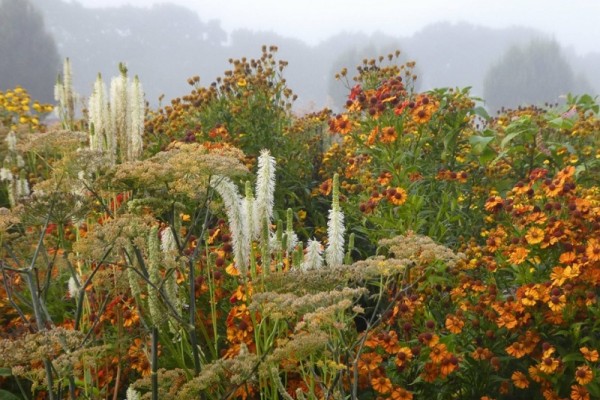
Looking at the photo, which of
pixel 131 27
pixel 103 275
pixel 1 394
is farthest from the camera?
pixel 131 27

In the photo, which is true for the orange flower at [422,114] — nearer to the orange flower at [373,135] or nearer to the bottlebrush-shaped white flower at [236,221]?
the orange flower at [373,135]

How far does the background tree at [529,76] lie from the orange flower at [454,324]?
6501cm

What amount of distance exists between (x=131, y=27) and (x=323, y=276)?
113m

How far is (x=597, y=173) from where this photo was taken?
15.9ft

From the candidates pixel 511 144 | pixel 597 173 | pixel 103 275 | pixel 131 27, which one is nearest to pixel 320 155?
pixel 511 144

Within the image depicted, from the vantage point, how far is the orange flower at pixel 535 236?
3.24 metres

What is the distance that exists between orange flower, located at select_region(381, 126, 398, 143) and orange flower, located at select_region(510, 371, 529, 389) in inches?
78.2

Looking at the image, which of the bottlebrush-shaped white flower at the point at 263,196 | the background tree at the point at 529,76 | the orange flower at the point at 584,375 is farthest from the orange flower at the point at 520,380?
the background tree at the point at 529,76

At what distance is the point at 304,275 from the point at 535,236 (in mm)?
1331

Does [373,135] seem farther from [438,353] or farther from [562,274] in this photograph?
[438,353]

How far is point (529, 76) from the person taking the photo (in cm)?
6494

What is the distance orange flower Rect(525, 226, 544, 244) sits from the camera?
3244 millimetres

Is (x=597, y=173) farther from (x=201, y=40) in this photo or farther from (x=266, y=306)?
(x=201, y=40)

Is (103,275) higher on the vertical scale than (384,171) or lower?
lower
